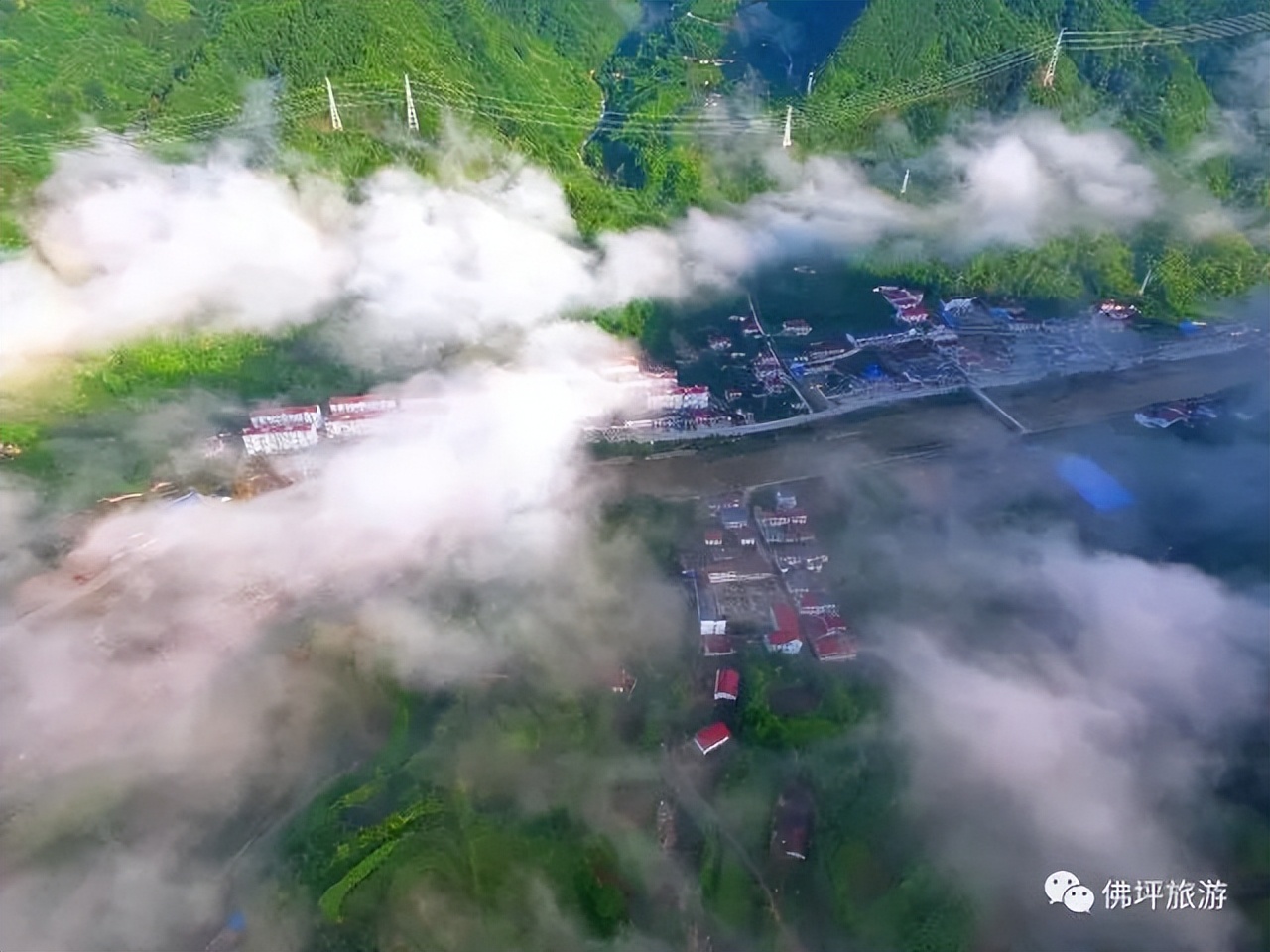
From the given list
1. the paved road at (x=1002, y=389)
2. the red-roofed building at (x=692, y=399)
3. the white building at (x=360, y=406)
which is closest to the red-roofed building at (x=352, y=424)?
the white building at (x=360, y=406)

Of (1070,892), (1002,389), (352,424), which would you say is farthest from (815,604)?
(352,424)

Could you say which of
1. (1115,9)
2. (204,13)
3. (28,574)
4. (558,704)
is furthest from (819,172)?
Result: (28,574)

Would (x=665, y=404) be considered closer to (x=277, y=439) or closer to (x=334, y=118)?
(x=277, y=439)

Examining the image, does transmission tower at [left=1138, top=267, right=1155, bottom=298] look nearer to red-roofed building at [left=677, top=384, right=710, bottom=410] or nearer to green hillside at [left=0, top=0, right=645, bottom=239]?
red-roofed building at [left=677, top=384, right=710, bottom=410]

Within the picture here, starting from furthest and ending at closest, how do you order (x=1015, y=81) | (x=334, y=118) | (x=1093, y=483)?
(x=1015, y=81), (x=334, y=118), (x=1093, y=483)

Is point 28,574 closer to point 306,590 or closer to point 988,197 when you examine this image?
point 306,590

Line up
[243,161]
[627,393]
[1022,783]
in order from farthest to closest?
[243,161] < [627,393] < [1022,783]
